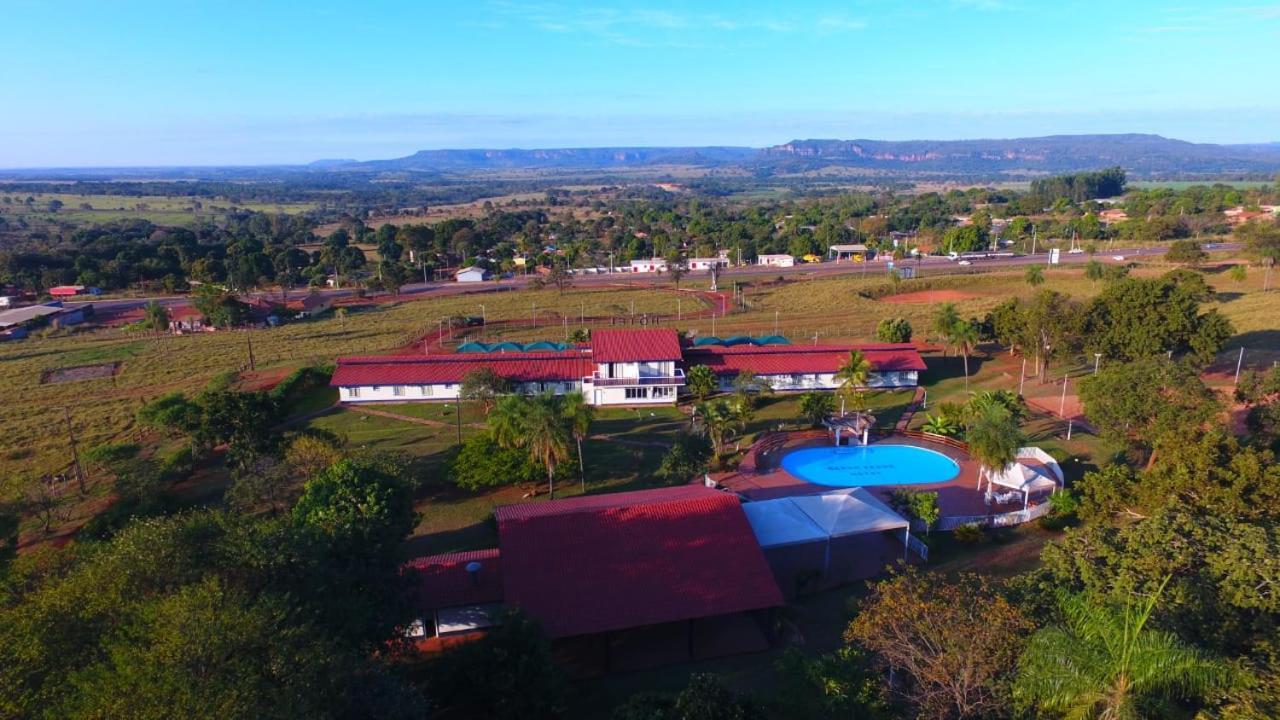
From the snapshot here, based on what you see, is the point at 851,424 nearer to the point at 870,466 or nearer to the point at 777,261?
the point at 870,466

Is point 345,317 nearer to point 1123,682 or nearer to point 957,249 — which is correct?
point 1123,682

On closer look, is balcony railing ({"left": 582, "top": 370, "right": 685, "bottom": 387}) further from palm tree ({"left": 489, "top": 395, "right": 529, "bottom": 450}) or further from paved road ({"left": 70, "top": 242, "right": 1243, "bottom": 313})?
paved road ({"left": 70, "top": 242, "right": 1243, "bottom": 313})

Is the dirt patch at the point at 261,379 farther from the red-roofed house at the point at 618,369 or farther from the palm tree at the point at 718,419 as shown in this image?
the palm tree at the point at 718,419

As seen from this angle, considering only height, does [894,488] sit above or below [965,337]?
below

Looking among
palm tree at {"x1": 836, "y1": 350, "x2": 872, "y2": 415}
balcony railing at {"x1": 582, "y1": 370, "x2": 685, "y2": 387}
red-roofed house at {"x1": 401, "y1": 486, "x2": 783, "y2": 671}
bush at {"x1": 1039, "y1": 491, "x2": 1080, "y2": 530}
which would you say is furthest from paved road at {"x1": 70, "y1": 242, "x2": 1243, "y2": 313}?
red-roofed house at {"x1": 401, "y1": 486, "x2": 783, "y2": 671}

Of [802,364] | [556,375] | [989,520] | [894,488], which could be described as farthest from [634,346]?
[989,520]

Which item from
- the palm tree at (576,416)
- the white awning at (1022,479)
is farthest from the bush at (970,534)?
the palm tree at (576,416)
